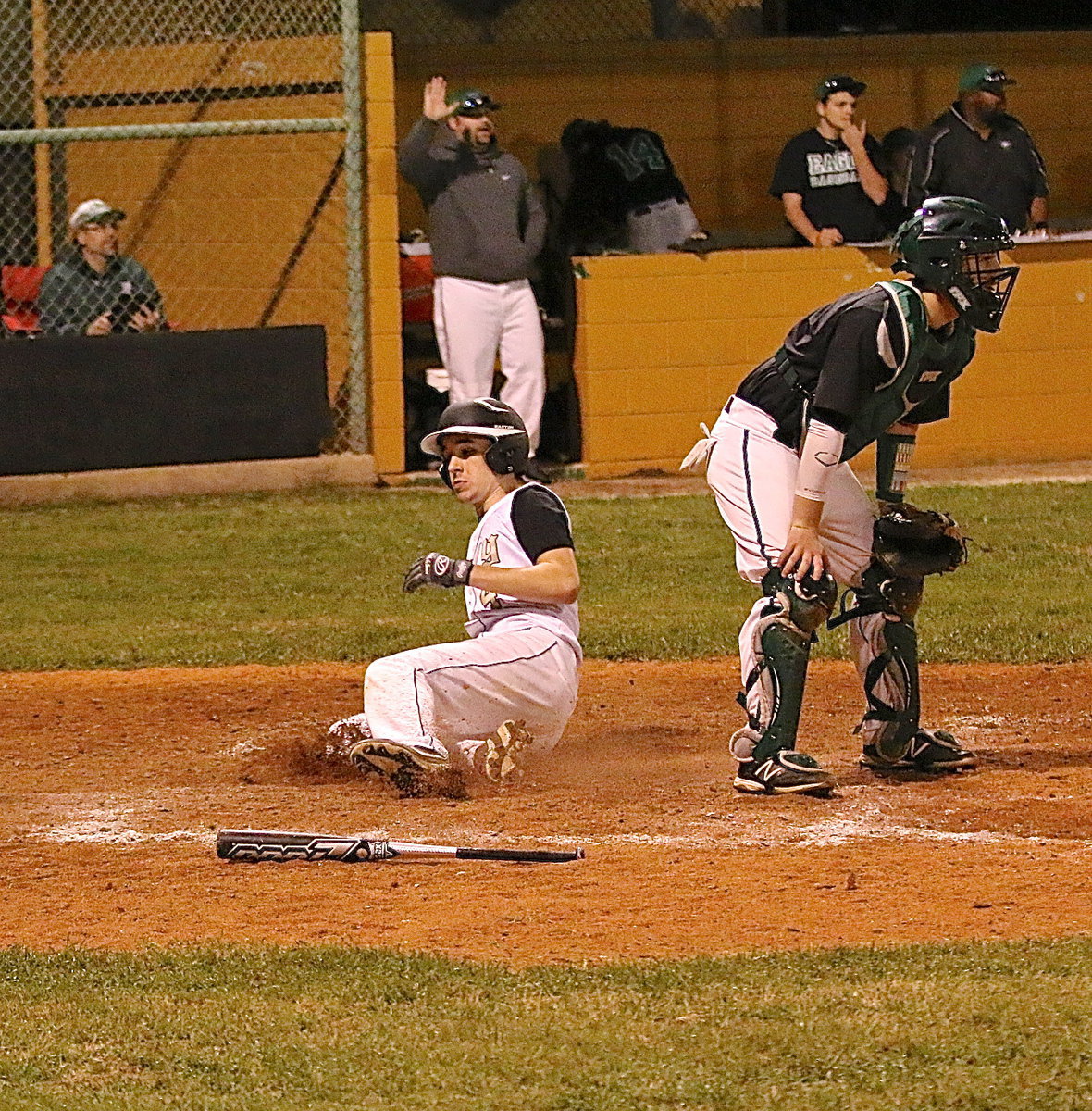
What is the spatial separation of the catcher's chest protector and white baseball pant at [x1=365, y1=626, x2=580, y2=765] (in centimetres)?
104

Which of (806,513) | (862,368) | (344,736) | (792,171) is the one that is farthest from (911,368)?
(792,171)

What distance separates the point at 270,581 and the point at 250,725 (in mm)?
2820

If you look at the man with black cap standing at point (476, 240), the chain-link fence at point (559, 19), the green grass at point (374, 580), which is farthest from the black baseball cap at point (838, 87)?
the chain-link fence at point (559, 19)

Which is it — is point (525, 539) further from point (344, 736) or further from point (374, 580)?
point (374, 580)

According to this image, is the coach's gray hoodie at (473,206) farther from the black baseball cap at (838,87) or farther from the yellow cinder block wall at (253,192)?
the black baseball cap at (838,87)

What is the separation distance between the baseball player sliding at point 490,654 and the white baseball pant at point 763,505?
1.57 feet

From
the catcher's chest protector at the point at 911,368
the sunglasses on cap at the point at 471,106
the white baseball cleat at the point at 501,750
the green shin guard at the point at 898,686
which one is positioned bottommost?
the white baseball cleat at the point at 501,750

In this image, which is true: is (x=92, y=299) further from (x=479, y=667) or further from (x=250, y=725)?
(x=479, y=667)

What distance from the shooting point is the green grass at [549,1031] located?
3.75m

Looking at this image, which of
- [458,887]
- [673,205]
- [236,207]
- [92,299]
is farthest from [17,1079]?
[236,207]

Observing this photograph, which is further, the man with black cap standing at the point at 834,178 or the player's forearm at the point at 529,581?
the man with black cap standing at the point at 834,178

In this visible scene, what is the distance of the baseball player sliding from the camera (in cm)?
616

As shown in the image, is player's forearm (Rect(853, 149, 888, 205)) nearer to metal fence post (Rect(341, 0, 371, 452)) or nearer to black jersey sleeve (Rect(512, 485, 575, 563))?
metal fence post (Rect(341, 0, 371, 452))

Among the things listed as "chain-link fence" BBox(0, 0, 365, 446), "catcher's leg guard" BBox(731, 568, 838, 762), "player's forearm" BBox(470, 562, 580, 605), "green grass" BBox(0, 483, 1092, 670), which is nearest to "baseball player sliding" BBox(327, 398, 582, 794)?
Result: "player's forearm" BBox(470, 562, 580, 605)
